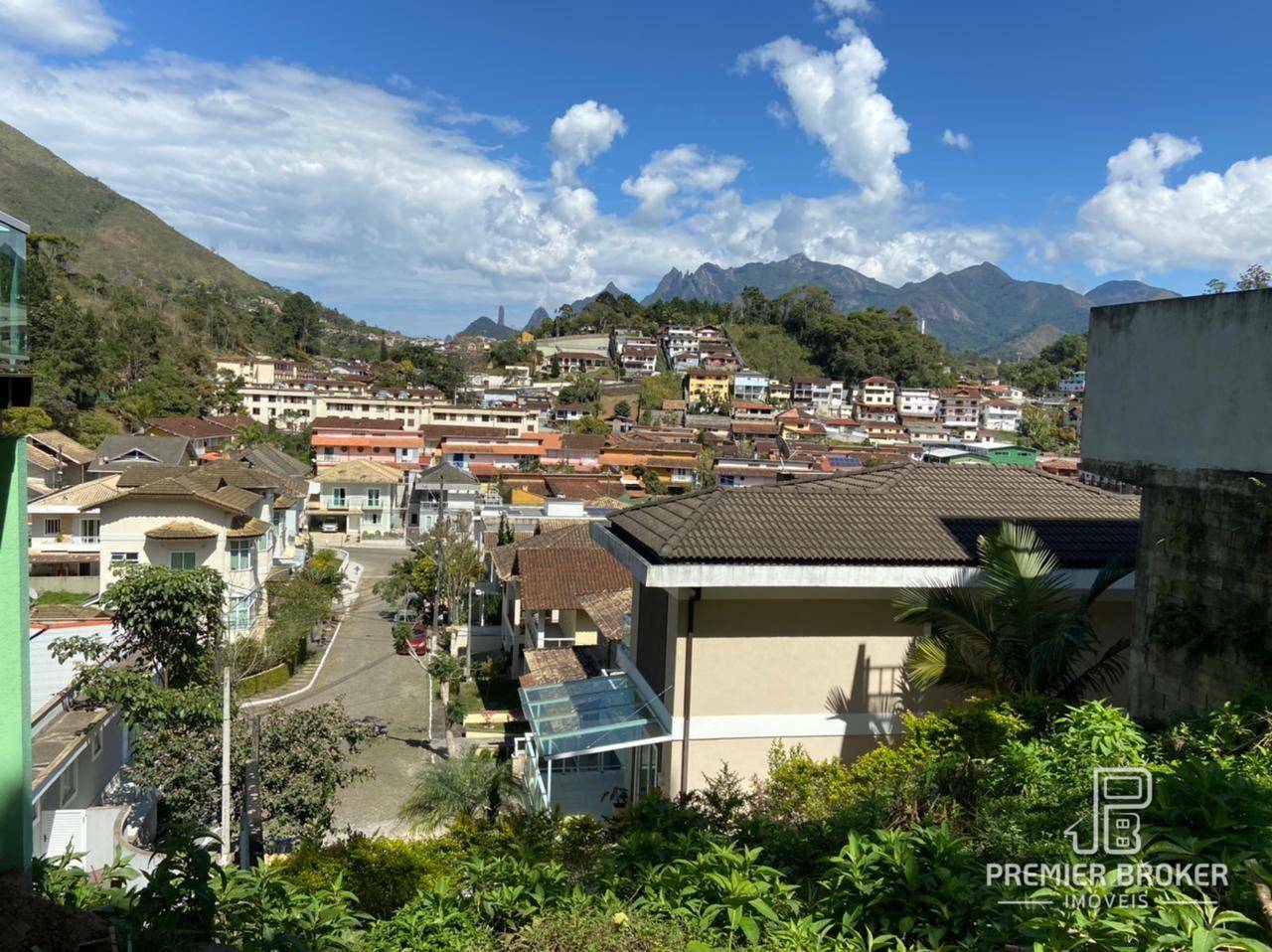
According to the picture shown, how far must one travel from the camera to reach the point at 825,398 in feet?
317

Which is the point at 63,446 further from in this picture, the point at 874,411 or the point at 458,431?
the point at 874,411

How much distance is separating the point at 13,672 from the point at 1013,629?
7101mm

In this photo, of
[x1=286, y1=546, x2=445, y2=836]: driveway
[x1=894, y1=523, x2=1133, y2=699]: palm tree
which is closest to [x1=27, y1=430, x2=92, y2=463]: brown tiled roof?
[x1=286, y1=546, x2=445, y2=836]: driveway

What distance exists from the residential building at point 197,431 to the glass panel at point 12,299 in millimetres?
49888

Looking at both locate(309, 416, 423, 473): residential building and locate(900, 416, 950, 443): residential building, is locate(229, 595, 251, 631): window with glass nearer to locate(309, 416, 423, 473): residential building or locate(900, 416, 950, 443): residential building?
locate(309, 416, 423, 473): residential building

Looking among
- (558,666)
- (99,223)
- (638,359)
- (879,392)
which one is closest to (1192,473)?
(558,666)

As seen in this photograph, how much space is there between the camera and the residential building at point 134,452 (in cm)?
3831

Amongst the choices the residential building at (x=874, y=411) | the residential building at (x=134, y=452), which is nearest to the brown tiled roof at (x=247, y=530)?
the residential building at (x=134, y=452)

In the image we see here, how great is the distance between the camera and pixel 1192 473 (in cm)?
Answer: 618

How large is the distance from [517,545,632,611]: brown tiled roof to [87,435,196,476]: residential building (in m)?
25.1

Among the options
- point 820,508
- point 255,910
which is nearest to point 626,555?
point 820,508

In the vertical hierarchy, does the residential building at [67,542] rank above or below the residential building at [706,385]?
below

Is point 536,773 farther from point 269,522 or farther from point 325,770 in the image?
point 269,522

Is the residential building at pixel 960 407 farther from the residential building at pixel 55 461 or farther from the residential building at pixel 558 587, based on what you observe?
the residential building at pixel 55 461
